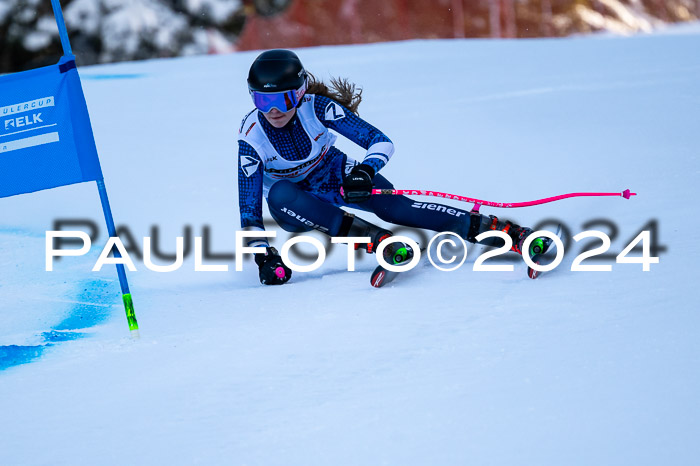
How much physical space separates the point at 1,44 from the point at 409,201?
14722 mm

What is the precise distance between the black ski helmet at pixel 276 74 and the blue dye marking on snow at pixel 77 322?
3.68 ft

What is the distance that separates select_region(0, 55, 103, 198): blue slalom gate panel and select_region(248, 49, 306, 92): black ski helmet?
69 cm

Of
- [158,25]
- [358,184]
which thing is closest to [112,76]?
[358,184]

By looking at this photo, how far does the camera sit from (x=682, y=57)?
699cm

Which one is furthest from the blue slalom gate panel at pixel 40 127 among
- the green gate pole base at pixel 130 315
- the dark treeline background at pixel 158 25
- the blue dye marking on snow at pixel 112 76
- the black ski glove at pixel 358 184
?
the dark treeline background at pixel 158 25

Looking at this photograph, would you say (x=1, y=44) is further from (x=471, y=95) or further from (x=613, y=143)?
(x=613, y=143)

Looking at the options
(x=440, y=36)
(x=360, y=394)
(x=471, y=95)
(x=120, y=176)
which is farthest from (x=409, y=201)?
(x=440, y=36)

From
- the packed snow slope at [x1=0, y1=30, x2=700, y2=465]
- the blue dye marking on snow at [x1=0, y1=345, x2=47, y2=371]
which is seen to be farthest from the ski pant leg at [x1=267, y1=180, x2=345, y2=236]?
the blue dye marking on snow at [x1=0, y1=345, x2=47, y2=371]

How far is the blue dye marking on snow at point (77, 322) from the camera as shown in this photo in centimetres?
277

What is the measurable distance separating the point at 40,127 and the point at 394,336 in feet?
4.92

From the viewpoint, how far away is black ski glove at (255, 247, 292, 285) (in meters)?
3.37

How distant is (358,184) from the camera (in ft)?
10.4

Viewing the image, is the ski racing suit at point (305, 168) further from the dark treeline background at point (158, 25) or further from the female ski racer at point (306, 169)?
the dark treeline background at point (158, 25)

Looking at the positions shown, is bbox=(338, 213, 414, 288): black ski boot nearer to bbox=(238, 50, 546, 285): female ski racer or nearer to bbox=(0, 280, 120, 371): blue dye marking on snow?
bbox=(238, 50, 546, 285): female ski racer
